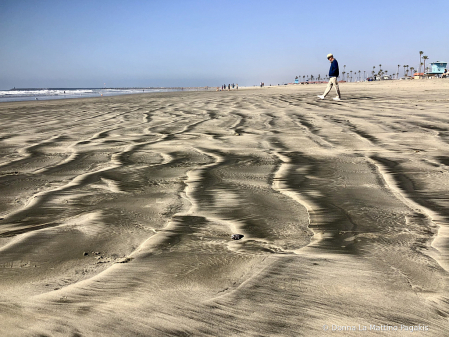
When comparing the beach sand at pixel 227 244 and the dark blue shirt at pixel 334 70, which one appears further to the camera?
the dark blue shirt at pixel 334 70

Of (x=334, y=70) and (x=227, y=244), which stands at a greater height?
(x=334, y=70)

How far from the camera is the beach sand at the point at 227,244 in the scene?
1.18 meters

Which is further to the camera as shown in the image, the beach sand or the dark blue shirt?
the dark blue shirt

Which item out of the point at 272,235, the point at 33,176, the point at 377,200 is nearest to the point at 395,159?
the point at 377,200

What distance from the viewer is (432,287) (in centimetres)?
131

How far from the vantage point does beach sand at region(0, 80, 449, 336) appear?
1182mm

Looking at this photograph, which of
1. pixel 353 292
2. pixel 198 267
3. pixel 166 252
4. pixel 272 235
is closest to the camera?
pixel 353 292

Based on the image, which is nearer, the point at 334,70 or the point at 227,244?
the point at 227,244

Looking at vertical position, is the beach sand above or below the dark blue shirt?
below

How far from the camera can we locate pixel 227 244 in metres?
1.71

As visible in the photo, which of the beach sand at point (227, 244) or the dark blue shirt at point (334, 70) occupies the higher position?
the dark blue shirt at point (334, 70)

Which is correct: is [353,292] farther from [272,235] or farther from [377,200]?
[377,200]

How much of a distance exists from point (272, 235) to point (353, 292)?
54 cm

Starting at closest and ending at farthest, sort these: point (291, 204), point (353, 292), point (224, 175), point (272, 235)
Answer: point (353, 292), point (272, 235), point (291, 204), point (224, 175)
